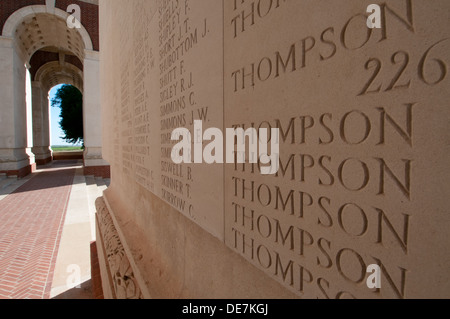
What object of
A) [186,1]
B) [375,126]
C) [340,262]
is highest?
[186,1]

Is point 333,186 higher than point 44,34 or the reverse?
the reverse

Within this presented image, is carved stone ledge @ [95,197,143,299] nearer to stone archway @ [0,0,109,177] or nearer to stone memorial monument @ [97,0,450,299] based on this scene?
stone memorial monument @ [97,0,450,299]

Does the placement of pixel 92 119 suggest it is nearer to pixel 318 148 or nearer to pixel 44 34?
pixel 44 34

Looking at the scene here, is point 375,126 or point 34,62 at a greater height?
point 34,62

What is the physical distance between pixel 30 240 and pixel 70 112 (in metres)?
31.1

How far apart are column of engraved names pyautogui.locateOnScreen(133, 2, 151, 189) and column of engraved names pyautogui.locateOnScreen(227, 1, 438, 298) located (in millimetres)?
1741

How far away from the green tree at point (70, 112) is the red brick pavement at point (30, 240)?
2410 centimetres

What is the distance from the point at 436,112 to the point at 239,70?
82 centimetres

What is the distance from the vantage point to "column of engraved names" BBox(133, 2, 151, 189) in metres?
2.69

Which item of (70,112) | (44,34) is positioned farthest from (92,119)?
(70,112)

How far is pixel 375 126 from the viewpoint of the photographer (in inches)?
28.8

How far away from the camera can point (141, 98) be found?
2.92m
